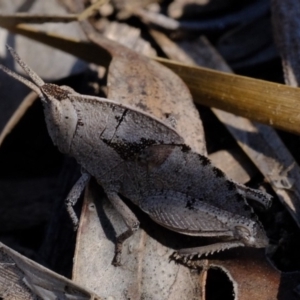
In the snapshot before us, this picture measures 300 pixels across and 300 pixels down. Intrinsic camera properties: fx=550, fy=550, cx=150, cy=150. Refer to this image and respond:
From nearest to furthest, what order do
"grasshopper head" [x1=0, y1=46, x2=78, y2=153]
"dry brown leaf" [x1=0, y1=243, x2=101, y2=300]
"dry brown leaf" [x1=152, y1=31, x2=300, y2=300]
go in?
"dry brown leaf" [x1=0, y1=243, x2=101, y2=300]
"dry brown leaf" [x1=152, y1=31, x2=300, y2=300]
"grasshopper head" [x1=0, y1=46, x2=78, y2=153]

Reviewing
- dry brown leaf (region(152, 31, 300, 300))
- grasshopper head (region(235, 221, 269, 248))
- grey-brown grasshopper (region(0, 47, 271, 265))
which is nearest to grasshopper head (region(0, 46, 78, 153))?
grey-brown grasshopper (region(0, 47, 271, 265))

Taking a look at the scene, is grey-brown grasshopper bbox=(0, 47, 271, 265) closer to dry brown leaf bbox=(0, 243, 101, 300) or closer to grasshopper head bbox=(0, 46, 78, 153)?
grasshopper head bbox=(0, 46, 78, 153)

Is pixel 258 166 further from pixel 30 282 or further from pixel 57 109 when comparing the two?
pixel 30 282

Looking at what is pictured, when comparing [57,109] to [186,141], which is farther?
[186,141]

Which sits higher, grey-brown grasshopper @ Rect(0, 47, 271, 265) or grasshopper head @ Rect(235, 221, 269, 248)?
grey-brown grasshopper @ Rect(0, 47, 271, 265)

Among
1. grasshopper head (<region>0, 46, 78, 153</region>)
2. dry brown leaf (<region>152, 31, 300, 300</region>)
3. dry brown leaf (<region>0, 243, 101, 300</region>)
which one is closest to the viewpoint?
dry brown leaf (<region>0, 243, 101, 300</region>)

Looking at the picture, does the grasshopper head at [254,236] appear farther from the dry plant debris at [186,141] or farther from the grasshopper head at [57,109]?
the grasshopper head at [57,109]

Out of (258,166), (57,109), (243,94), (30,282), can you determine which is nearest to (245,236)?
(258,166)

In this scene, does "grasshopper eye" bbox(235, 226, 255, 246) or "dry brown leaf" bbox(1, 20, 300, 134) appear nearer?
"grasshopper eye" bbox(235, 226, 255, 246)

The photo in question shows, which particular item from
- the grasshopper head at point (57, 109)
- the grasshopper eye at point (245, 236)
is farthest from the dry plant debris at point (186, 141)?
the grasshopper head at point (57, 109)

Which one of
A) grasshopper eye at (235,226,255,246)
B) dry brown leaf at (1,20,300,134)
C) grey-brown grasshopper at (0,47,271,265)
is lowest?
grasshopper eye at (235,226,255,246)
